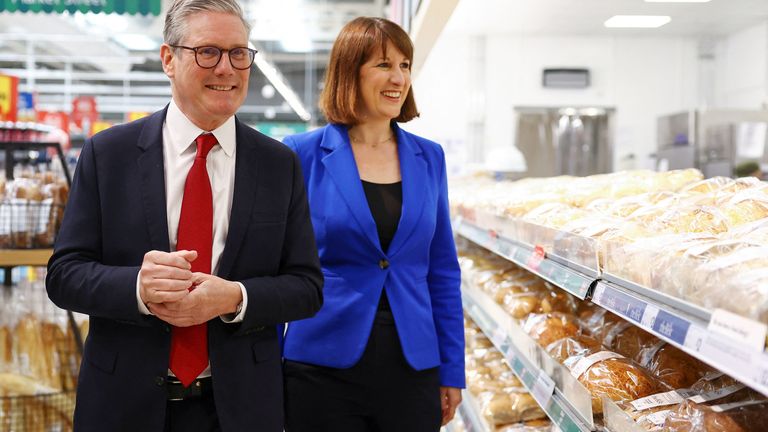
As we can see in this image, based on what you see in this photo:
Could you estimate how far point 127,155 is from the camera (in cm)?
153

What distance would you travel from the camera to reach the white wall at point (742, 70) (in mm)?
8125

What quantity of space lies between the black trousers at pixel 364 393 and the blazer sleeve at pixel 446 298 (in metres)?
0.17

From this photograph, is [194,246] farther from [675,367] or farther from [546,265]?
[675,367]

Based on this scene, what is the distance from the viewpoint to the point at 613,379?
184cm

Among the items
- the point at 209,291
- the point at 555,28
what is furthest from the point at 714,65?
the point at 209,291

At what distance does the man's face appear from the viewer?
4.88ft

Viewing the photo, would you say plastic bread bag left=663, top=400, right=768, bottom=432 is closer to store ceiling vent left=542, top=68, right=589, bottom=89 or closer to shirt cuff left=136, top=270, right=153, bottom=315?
shirt cuff left=136, top=270, right=153, bottom=315

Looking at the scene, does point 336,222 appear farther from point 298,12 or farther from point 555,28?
point 298,12

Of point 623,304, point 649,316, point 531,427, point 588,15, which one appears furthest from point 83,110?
point 649,316

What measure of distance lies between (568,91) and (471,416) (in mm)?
7618

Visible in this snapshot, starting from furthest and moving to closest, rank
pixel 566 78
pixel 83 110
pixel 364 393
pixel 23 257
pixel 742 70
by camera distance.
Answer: pixel 83 110 → pixel 566 78 → pixel 742 70 → pixel 23 257 → pixel 364 393

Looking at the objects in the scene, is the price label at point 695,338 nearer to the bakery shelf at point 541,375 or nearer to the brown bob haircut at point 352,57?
the bakery shelf at point 541,375

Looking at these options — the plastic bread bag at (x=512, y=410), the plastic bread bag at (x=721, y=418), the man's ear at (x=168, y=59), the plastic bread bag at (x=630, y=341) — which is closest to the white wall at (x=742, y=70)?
the plastic bread bag at (x=512, y=410)

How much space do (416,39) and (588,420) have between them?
9.48ft
